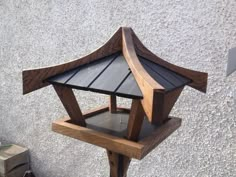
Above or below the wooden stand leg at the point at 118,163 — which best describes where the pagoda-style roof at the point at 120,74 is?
above

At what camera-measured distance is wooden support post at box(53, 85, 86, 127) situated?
653 millimetres

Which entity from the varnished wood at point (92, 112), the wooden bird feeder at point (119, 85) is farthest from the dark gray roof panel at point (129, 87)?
the varnished wood at point (92, 112)

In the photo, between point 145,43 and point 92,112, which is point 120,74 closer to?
point 92,112

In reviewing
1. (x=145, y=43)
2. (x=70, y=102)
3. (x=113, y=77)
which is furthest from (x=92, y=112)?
(x=145, y=43)

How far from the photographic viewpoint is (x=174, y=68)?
0.69 metres

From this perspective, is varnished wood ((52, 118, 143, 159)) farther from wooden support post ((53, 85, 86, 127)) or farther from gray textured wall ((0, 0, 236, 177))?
gray textured wall ((0, 0, 236, 177))

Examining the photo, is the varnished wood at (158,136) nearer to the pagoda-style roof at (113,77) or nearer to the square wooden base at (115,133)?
the square wooden base at (115,133)

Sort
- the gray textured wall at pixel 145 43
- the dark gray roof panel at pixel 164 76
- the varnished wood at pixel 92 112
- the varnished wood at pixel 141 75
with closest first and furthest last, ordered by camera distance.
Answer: the varnished wood at pixel 141 75 < the dark gray roof panel at pixel 164 76 < the varnished wood at pixel 92 112 < the gray textured wall at pixel 145 43

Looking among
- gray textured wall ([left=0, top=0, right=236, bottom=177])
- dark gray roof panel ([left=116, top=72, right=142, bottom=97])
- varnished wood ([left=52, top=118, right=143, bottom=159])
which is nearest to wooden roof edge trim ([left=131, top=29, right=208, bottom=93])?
dark gray roof panel ([left=116, top=72, right=142, bottom=97])

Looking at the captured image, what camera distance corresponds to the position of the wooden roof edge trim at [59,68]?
609mm

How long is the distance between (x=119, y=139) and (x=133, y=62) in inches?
6.8

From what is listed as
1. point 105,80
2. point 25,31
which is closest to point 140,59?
→ point 105,80

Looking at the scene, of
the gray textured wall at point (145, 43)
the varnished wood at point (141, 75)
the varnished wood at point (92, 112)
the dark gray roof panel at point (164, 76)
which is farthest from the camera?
the gray textured wall at point (145, 43)

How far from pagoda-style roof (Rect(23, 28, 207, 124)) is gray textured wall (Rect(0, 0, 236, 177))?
39 centimetres
